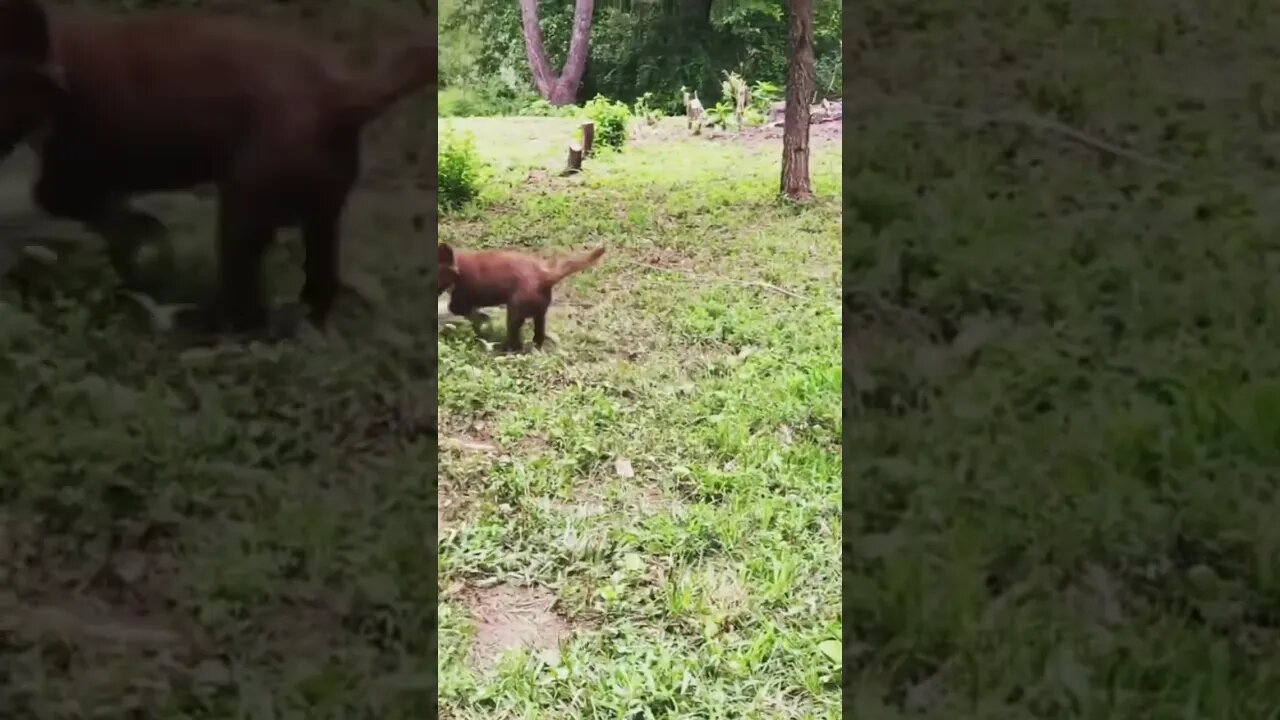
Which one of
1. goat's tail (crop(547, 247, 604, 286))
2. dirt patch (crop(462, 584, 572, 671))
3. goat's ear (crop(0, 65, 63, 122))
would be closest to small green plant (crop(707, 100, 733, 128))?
goat's tail (crop(547, 247, 604, 286))

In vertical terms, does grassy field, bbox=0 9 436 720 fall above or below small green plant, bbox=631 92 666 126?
below

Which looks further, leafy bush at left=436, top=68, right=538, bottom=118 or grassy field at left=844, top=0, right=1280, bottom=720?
leafy bush at left=436, top=68, right=538, bottom=118

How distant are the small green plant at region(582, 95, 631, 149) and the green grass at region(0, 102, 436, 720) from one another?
289 mm

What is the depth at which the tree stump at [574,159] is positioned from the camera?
5.41 feet

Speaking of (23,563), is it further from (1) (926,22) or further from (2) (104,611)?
(1) (926,22)

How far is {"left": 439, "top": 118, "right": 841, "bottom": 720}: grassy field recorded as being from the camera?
4.56 feet

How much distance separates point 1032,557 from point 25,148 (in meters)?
1.67

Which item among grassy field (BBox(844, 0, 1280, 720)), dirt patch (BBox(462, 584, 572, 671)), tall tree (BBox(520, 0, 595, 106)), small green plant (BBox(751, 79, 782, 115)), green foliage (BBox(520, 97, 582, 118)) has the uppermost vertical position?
tall tree (BBox(520, 0, 595, 106))

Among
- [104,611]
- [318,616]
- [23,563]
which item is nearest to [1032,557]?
[318,616]

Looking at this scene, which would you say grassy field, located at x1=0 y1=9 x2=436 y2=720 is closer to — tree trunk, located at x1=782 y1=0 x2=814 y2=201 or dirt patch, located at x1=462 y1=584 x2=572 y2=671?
dirt patch, located at x1=462 y1=584 x2=572 y2=671

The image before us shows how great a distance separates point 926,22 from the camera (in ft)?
5.49

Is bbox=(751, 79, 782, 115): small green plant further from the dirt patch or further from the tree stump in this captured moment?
the dirt patch

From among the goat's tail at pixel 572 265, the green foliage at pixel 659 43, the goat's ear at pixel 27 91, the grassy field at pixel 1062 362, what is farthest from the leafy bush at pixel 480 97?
the goat's ear at pixel 27 91

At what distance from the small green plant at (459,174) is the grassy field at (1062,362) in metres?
0.58
